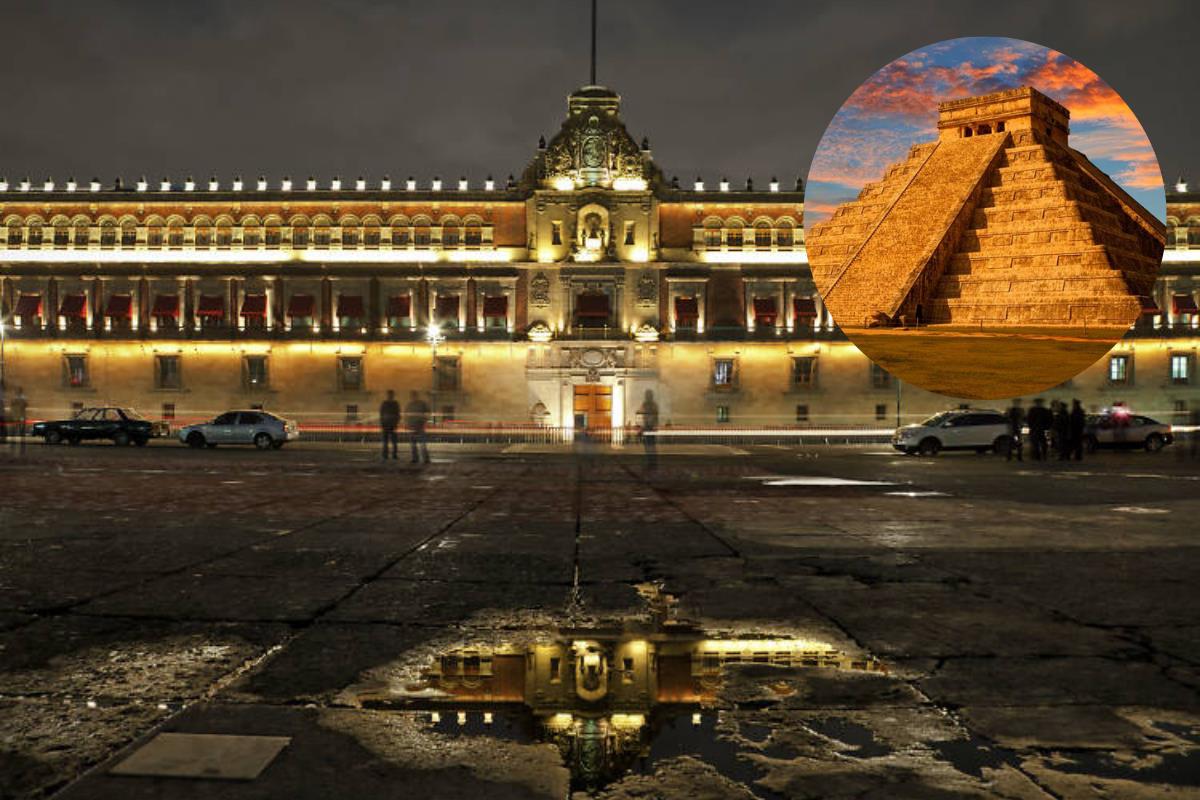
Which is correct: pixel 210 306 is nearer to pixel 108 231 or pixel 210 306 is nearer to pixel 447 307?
pixel 108 231

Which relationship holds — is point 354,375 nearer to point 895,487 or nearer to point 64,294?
point 64,294

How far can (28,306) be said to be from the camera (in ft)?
186

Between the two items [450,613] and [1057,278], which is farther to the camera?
[1057,278]

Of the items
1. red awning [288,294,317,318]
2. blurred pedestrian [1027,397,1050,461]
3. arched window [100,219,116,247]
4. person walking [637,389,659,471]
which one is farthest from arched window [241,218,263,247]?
blurred pedestrian [1027,397,1050,461]

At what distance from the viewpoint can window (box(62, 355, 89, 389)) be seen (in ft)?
186

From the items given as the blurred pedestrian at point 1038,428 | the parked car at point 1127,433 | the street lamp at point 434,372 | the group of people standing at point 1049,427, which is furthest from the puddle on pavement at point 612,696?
the street lamp at point 434,372

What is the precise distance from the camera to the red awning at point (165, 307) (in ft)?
187

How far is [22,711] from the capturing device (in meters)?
3.99

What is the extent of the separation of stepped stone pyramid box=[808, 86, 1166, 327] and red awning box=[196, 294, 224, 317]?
37.2 meters

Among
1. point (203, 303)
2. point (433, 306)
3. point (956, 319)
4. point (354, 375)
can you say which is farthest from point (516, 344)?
point (956, 319)

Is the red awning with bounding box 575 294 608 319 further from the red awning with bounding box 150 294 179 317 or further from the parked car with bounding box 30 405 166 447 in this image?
the parked car with bounding box 30 405 166 447

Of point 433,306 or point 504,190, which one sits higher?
point 504,190

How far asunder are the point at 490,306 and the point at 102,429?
25139 millimetres

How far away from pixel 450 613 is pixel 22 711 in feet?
8.44
